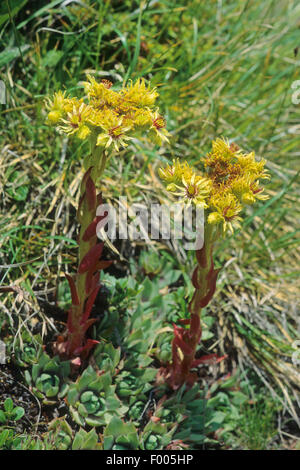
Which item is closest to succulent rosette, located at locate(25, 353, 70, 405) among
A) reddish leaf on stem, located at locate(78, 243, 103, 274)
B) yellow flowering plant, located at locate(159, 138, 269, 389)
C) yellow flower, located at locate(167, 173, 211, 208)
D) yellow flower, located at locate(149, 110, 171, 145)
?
reddish leaf on stem, located at locate(78, 243, 103, 274)

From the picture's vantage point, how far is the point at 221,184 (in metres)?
1.70

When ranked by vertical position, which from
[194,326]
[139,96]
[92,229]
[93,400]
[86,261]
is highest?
[139,96]

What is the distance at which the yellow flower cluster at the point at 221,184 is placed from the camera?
1.61 metres

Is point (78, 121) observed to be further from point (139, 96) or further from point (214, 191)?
point (214, 191)

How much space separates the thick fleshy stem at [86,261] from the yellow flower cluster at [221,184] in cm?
24

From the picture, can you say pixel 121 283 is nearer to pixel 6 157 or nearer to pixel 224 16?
pixel 6 157

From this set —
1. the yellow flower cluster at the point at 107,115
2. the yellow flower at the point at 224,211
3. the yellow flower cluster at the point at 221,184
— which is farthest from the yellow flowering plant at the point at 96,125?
the yellow flower at the point at 224,211

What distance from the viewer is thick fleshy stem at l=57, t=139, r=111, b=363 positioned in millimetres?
1688

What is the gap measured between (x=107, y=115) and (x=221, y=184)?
0.46 metres

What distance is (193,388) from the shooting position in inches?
85.7

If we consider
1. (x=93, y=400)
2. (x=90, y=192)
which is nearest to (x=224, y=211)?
(x=90, y=192)

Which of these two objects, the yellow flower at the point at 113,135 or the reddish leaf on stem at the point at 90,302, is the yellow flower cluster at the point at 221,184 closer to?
the yellow flower at the point at 113,135

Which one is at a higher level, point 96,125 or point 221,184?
point 96,125

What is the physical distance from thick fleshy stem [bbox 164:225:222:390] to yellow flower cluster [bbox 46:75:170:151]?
0.43 metres
